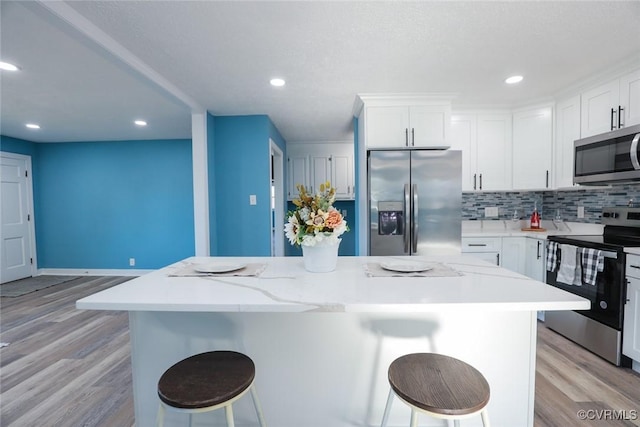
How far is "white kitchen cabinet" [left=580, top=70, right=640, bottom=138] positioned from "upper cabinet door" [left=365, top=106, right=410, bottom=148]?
5.30ft

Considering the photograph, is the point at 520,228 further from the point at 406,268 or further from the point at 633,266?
the point at 406,268

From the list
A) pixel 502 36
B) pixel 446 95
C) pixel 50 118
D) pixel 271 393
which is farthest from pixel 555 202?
pixel 50 118

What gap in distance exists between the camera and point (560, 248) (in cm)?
249

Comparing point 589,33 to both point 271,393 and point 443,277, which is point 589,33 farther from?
point 271,393

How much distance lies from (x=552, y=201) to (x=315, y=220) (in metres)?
3.49

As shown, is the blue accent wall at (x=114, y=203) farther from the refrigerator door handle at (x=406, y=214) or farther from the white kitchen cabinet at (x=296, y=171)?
the refrigerator door handle at (x=406, y=214)

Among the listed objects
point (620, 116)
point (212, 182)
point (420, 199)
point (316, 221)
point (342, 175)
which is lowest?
point (316, 221)

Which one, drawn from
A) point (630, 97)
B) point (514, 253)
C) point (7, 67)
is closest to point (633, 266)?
point (514, 253)

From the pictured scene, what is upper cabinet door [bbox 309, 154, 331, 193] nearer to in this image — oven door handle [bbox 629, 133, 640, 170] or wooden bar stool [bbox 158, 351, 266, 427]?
oven door handle [bbox 629, 133, 640, 170]

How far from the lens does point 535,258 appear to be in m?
2.83

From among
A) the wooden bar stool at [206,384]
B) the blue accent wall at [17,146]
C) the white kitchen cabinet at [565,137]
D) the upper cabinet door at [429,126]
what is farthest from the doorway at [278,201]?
the blue accent wall at [17,146]

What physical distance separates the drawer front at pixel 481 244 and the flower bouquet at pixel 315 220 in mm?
2267

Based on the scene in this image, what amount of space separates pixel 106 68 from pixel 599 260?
4127 millimetres

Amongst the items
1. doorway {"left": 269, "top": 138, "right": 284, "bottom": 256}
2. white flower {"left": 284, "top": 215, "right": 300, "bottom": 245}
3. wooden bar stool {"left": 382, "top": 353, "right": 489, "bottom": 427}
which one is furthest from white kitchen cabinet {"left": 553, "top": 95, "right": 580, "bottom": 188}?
doorway {"left": 269, "top": 138, "right": 284, "bottom": 256}
